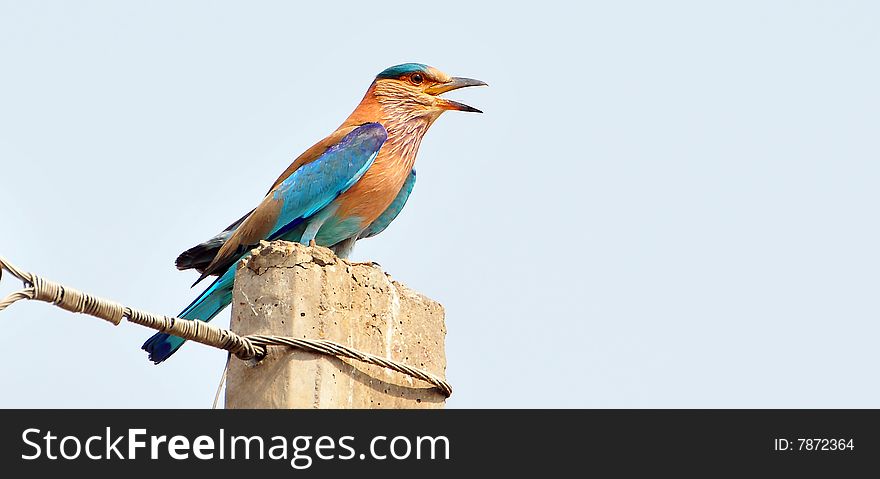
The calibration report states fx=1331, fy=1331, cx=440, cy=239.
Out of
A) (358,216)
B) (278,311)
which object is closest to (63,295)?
(278,311)

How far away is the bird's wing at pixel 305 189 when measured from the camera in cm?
670

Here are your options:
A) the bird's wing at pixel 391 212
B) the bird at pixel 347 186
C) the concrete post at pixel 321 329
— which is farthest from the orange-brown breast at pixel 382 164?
the concrete post at pixel 321 329

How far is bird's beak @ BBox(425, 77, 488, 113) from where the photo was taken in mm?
7820

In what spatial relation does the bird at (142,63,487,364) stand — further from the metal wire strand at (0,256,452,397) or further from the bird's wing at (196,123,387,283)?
the metal wire strand at (0,256,452,397)

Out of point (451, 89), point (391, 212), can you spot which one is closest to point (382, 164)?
point (391, 212)

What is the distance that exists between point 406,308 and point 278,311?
0.60 m

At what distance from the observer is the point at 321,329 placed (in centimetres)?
495

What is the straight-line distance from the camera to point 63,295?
13.9 ft

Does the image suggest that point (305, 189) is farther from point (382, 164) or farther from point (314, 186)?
point (382, 164)

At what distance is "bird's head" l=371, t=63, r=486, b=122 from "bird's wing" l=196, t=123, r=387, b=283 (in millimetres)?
400

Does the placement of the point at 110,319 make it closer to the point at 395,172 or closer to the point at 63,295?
the point at 63,295

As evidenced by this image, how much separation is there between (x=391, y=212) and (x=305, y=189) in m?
0.76

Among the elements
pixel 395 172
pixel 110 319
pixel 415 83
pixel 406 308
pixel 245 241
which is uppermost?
pixel 415 83

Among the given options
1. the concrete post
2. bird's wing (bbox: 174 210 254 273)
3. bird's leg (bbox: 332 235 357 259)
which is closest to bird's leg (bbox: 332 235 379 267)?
bird's leg (bbox: 332 235 357 259)
